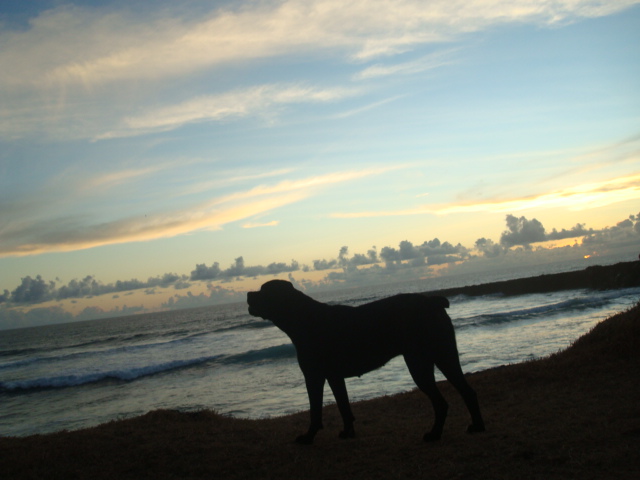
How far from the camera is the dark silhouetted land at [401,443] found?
174 inches

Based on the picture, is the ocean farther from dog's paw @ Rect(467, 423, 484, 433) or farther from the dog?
dog's paw @ Rect(467, 423, 484, 433)

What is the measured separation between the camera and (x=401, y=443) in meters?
5.45

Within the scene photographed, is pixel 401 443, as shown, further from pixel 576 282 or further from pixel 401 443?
pixel 576 282

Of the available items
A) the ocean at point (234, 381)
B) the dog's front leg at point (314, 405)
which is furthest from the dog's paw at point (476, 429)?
the ocean at point (234, 381)

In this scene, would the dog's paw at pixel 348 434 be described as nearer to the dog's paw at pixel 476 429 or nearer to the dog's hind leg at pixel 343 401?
the dog's hind leg at pixel 343 401

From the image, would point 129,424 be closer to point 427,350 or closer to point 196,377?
point 427,350

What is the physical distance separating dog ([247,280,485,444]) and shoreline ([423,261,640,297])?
39056mm

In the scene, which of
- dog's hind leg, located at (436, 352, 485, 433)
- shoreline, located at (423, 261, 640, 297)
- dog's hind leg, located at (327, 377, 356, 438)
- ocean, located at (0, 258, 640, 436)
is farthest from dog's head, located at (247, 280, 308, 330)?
shoreline, located at (423, 261, 640, 297)

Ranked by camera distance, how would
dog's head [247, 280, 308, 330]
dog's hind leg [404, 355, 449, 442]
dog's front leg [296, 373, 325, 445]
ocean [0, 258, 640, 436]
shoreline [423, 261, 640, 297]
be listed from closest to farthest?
dog's hind leg [404, 355, 449, 442] < dog's front leg [296, 373, 325, 445] < dog's head [247, 280, 308, 330] < ocean [0, 258, 640, 436] < shoreline [423, 261, 640, 297]

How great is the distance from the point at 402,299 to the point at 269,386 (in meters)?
9.13

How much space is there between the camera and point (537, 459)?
439 cm

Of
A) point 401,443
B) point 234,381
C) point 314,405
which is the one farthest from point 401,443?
point 234,381

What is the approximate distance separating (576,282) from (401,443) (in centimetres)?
4677

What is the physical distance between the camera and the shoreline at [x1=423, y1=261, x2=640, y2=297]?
128 feet
